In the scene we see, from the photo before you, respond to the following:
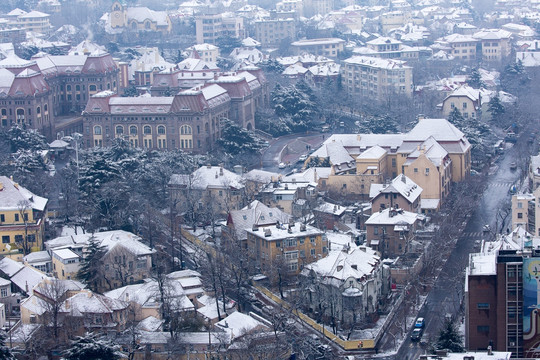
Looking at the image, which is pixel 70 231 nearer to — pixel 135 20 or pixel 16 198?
pixel 16 198

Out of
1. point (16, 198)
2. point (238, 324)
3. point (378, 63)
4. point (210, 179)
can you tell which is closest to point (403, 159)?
point (210, 179)

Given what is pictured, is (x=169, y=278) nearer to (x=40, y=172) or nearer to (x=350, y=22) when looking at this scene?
(x=40, y=172)

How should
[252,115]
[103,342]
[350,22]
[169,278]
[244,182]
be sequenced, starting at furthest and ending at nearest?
[350,22] < [252,115] < [244,182] < [169,278] < [103,342]

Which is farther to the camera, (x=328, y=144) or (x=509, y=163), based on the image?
(x=509, y=163)

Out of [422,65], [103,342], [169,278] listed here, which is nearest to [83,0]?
[422,65]

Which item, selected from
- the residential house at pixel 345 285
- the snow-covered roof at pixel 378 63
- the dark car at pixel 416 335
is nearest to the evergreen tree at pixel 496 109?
the snow-covered roof at pixel 378 63

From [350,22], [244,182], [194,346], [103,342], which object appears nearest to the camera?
[103,342]
